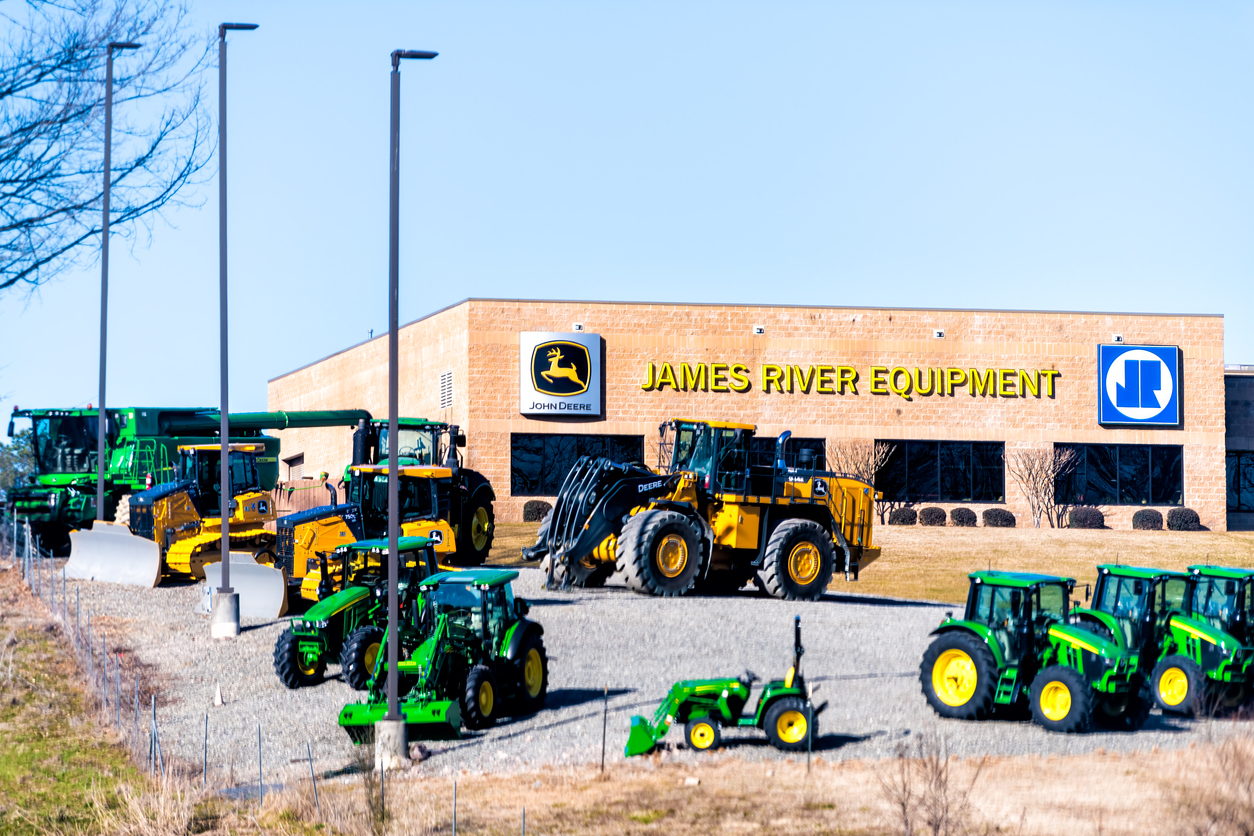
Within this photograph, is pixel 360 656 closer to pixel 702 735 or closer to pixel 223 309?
pixel 702 735

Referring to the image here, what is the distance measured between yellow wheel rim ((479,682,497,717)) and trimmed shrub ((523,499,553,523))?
33.0 metres

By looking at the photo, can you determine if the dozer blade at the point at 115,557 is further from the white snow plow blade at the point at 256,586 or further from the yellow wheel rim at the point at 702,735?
the yellow wheel rim at the point at 702,735

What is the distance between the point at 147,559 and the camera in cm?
3030

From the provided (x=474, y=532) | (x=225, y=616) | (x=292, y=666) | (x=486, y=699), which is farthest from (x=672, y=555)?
(x=486, y=699)

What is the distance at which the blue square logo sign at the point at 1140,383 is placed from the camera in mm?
53406

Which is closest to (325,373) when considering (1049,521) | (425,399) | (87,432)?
(425,399)

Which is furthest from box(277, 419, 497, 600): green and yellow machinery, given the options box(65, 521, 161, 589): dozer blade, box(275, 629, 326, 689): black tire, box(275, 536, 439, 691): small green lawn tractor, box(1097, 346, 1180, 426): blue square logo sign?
box(1097, 346, 1180, 426): blue square logo sign

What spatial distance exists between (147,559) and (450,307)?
79.9 feet

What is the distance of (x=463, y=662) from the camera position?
1762cm

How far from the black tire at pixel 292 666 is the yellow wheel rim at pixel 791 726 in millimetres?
7584

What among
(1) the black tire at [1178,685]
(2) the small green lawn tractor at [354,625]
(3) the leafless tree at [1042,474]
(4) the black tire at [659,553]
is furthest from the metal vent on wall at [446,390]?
(1) the black tire at [1178,685]

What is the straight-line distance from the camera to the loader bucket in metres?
15.4

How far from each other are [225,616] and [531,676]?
814 centimetres

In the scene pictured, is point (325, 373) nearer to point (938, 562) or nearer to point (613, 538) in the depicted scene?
point (938, 562)
